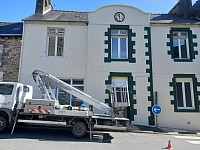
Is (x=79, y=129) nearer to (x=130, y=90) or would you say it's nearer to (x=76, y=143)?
(x=76, y=143)

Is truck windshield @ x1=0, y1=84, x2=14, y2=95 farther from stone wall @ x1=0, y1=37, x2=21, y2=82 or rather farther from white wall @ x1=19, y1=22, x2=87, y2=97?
stone wall @ x1=0, y1=37, x2=21, y2=82

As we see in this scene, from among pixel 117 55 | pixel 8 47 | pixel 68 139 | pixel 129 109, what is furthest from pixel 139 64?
pixel 8 47

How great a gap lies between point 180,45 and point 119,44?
396cm

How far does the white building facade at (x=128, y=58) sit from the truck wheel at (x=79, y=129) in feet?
12.1

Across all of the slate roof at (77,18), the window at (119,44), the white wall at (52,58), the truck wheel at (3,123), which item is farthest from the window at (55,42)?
the truck wheel at (3,123)

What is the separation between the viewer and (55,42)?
40.7ft

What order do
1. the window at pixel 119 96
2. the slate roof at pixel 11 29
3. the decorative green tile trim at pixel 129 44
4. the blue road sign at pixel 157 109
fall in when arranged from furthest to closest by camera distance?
the slate roof at pixel 11 29
the decorative green tile trim at pixel 129 44
the blue road sign at pixel 157 109
the window at pixel 119 96

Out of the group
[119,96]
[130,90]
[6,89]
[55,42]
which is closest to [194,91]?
[130,90]

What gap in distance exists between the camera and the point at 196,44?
12344 mm

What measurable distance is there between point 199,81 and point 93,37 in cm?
698

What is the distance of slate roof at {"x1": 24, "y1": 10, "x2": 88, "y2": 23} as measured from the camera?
12.5m

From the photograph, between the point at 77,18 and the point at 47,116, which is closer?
the point at 47,116

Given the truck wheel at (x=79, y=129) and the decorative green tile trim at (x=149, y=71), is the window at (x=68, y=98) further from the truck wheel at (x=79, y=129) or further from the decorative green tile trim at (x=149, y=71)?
the decorative green tile trim at (x=149, y=71)

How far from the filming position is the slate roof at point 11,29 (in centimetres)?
1241
